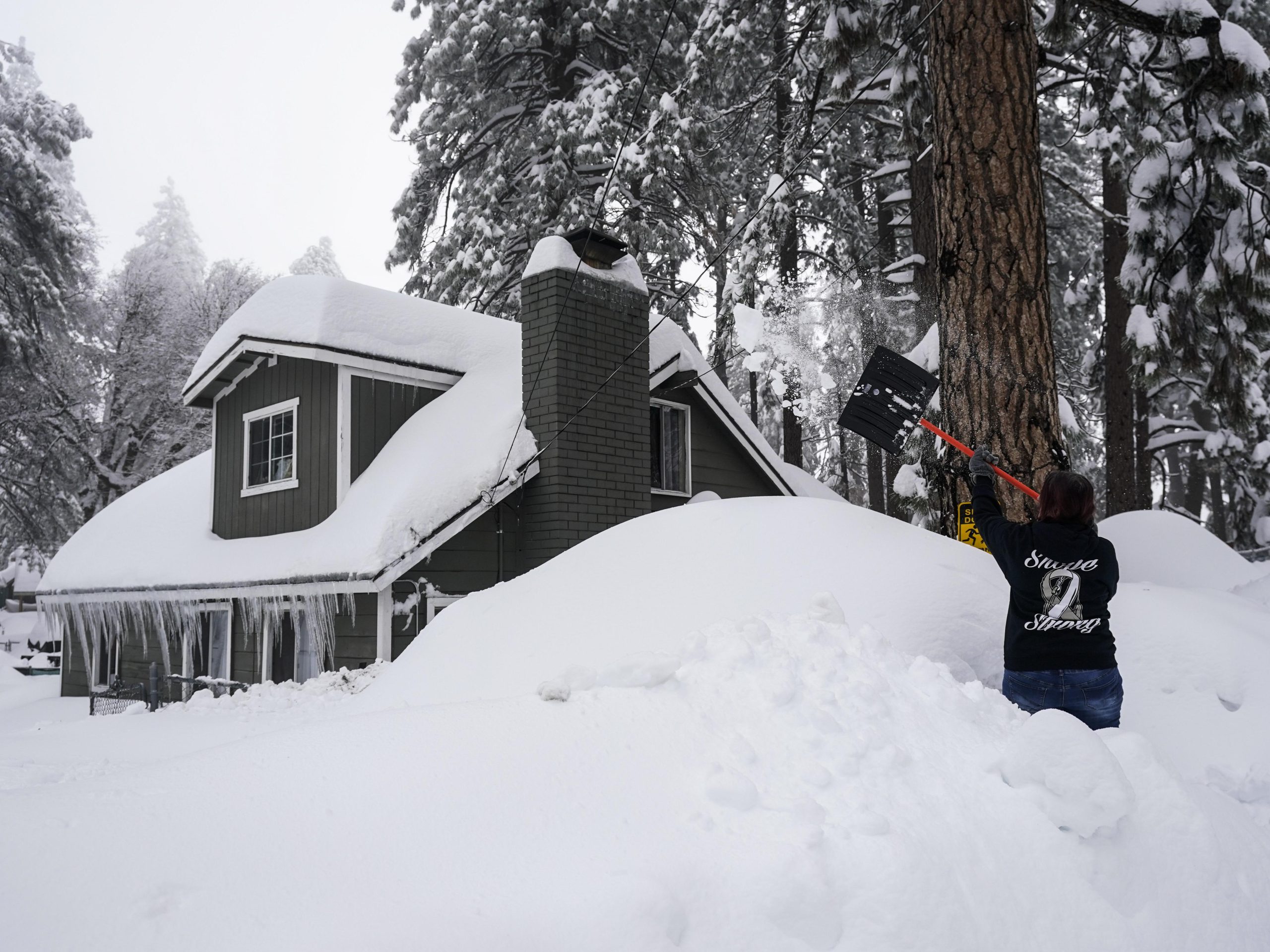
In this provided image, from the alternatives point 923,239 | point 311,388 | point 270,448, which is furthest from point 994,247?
point 270,448

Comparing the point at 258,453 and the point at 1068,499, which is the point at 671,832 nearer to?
the point at 1068,499

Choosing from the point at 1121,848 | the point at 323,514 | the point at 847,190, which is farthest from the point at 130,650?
the point at 847,190

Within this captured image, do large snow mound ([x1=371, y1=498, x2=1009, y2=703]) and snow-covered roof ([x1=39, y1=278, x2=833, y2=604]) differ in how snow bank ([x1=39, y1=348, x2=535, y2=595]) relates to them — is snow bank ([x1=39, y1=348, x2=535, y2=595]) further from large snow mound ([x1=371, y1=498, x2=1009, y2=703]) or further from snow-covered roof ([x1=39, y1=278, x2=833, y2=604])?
large snow mound ([x1=371, y1=498, x2=1009, y2=703])

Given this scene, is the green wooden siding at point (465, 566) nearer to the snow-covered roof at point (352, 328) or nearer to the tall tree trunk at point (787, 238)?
the snow-covered roof at point (352, 328)

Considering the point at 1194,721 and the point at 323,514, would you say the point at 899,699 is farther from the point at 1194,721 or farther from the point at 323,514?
the point at 323,514

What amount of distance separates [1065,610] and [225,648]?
10.7 m

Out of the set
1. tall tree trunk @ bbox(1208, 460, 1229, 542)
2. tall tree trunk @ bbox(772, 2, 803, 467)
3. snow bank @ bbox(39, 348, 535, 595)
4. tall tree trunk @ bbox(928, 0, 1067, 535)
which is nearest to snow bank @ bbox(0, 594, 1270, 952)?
tall tree trunk @ bbox(928, 0, 1067, 535)

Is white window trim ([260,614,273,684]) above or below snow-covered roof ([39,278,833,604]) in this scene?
below

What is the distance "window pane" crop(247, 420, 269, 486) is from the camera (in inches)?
450

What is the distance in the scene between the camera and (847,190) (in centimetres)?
1866

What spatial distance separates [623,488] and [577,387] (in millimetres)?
1327

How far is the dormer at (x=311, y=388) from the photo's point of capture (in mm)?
10180

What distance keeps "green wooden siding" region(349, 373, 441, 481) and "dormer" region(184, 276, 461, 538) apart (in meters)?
0.01

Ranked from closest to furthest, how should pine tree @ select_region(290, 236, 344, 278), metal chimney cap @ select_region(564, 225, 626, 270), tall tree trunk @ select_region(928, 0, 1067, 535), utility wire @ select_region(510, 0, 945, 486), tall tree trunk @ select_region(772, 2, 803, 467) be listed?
tall tree trunk @ select_region(928, 0, 1067, 535)
utility wire @ select_region(510, 0, 945, 486)
metal chimney cap @ select_region(564, 225, 626, 270)
tall tree trunk @ select_region(772, 2, 803, 467)
pine tree @ select_region(290, 236, 344, 278)
